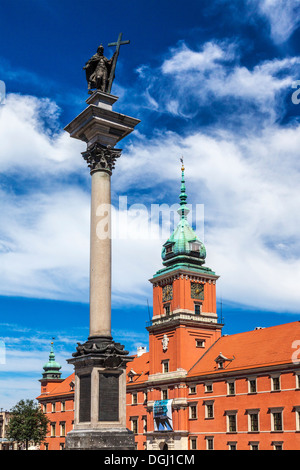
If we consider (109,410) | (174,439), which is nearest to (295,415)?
(174,439)

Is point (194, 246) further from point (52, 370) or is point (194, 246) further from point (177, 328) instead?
point (52, 370)

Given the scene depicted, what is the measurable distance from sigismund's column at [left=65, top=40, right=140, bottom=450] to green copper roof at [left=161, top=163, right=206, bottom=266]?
55.1 meters

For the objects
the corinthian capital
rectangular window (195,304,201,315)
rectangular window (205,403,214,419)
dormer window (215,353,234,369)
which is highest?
rectangular window (195,304,201,315)

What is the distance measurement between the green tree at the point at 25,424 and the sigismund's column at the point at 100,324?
67687mm

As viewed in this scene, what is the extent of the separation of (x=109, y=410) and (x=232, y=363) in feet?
154

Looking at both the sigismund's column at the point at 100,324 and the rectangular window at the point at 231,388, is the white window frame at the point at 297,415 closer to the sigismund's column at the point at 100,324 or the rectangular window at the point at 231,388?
the rectangular window at the point at 231,388

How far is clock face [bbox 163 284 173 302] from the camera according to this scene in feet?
252

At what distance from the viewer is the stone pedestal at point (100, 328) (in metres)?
20.4

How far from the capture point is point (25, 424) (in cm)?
8412

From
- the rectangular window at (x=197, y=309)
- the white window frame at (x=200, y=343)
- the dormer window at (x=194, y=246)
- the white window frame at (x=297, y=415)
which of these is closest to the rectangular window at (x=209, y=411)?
the white window frame at (x=200, y=343)

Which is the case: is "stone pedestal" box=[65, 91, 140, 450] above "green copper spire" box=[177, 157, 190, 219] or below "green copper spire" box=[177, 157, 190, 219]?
below

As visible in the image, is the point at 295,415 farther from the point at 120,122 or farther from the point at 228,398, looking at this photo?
the point at 120,122

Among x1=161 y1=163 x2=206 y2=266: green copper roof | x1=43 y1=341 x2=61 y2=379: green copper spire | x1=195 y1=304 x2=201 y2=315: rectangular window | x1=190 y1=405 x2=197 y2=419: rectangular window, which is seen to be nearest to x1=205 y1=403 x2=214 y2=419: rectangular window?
x1=190 y1=405 x2=197 y2=419: rectangular window

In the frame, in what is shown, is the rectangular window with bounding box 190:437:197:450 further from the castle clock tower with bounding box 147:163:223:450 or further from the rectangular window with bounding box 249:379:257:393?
the rectangular window with bounding box 249:379:257:393
